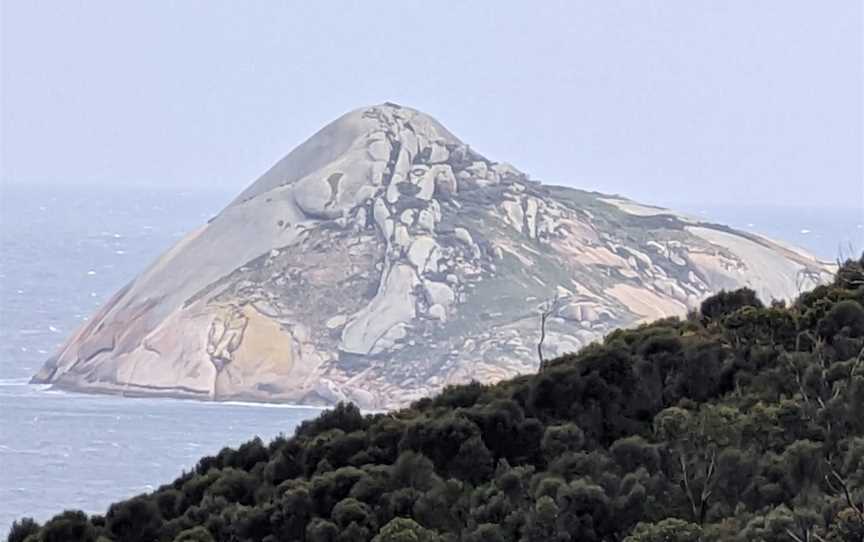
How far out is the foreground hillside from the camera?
16.2 metres

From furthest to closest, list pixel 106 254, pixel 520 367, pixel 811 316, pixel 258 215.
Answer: pixel 106 254 < pixel 258 215 < pixel 520 367 < pixel 811 316

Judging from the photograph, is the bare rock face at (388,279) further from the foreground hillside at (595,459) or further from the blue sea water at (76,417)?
the foreground hillside at (595,459)

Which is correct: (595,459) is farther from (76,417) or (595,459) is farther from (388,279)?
(388,279)

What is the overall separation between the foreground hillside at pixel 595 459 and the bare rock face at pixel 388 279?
65208 mm

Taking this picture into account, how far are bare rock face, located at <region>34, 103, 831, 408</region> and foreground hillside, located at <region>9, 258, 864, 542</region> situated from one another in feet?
214

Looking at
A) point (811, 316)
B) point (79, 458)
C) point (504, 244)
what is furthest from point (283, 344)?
point (811, 316)

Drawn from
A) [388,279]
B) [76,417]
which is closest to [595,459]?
[76,417]

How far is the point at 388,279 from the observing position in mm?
94312

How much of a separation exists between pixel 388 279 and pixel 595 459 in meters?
76.8

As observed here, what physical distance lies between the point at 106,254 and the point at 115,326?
4680 centimetres

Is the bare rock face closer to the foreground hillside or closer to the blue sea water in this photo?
the blue sea water

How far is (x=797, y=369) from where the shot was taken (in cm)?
1900

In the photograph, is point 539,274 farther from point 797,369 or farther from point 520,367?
point 797,369

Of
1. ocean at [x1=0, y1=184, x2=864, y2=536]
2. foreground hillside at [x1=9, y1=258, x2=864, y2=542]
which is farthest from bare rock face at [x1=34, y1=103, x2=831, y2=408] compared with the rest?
foreground hillside at [x1=9, y1=258, x2=864, y2=542]
